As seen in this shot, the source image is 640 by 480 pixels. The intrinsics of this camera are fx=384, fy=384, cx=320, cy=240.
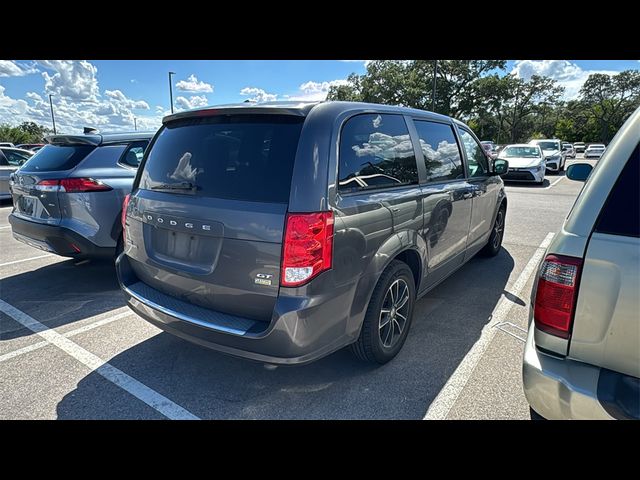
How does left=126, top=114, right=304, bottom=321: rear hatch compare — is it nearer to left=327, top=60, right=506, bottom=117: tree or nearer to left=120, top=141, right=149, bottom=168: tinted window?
left=120, top=141, right=149, bottom=168: tinted window

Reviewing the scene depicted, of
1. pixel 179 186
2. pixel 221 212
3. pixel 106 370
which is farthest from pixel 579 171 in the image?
pixel 106 370

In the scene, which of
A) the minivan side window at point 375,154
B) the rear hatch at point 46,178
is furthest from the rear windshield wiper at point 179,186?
the rear hatch at point 46,178

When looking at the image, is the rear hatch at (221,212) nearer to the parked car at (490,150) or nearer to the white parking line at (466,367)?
the white parking line at (466,367)

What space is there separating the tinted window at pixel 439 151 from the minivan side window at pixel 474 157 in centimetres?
31

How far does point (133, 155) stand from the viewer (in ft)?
16.3

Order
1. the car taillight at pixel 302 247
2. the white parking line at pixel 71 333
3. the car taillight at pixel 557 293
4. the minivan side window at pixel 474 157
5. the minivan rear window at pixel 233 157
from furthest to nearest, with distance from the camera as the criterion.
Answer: the minivan side window at pixel 474 157 < the white parking line at pixel 71 333 < the minivan rear window at pixel 233 157 < the car taillight at pixel 302 247 < the car taillight at pixel 557 293

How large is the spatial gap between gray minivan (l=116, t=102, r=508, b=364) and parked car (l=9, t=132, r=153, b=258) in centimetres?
163

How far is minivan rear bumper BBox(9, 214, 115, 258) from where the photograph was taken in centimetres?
425

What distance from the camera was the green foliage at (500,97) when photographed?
39938mm

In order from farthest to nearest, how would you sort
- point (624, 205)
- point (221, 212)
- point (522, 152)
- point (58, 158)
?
point (522, 152), point (58, 158), point (221, 212), point (624, 205)

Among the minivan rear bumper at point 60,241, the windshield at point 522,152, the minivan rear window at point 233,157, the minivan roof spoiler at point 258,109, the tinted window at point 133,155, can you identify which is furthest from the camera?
the windshield at point 522,152

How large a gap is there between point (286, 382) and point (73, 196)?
129 inches

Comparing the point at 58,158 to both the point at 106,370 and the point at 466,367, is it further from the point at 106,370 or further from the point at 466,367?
the point at 466,367
